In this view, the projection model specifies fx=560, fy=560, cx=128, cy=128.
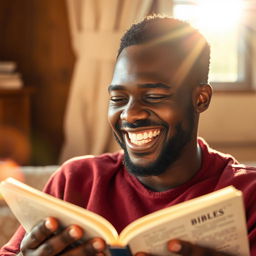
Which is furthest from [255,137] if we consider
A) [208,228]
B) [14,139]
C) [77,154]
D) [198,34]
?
[208,228]

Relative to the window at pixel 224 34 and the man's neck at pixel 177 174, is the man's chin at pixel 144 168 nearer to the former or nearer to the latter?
the man's neck at pixel 177 174

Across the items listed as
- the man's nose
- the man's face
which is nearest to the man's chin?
the man's face

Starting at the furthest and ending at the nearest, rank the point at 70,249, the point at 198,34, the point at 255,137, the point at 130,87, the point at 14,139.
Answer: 1. the point at 255,137
2. the point at 14,139
3. the point at 198,34
4. the point at 130,87
5. the point at 70,249

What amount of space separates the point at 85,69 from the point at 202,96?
1888 millimetres

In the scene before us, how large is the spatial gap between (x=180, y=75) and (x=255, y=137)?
89.3 inches

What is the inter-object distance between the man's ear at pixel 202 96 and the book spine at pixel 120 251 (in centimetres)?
50

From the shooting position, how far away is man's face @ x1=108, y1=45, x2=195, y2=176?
1312 millimetres

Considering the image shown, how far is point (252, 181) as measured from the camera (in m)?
1.33

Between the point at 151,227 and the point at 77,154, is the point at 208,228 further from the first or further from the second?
the point at 77,154

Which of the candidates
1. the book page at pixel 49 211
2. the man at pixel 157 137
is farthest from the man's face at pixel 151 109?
the book page at pixel 49 211

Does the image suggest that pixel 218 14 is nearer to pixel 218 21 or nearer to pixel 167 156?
pixel 218 21

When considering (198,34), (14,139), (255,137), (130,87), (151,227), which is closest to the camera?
(151,227)

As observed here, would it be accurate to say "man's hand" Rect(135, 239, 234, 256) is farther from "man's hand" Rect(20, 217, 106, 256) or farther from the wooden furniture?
the wooden furniture

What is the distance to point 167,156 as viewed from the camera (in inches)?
52.5
